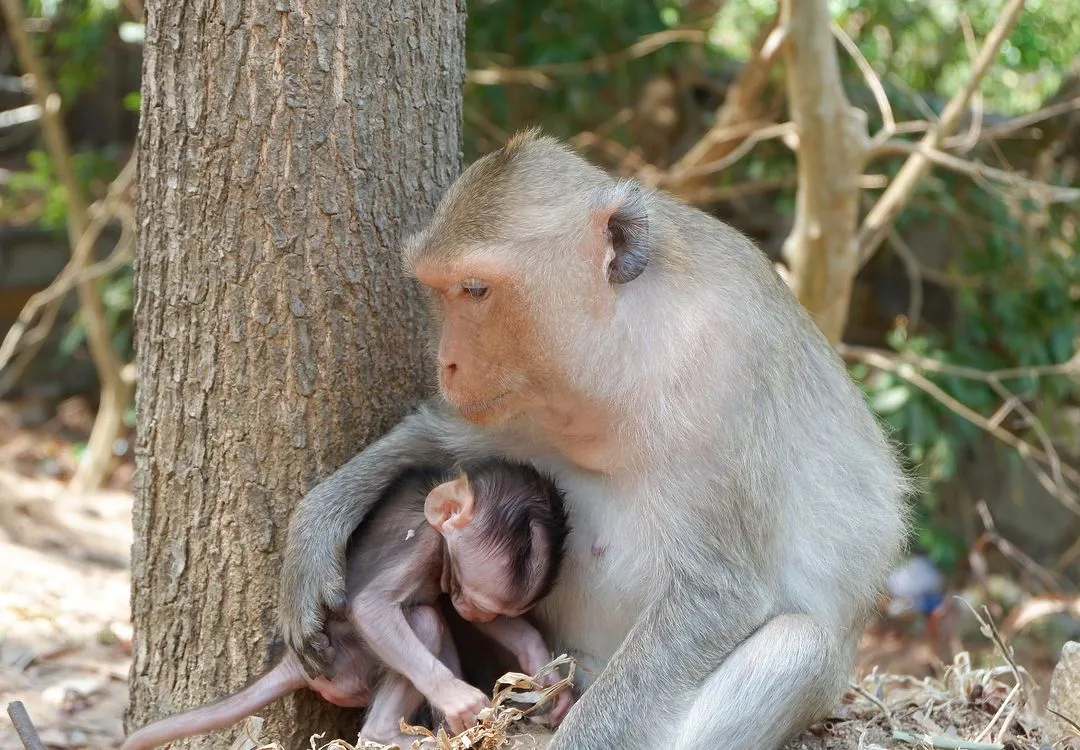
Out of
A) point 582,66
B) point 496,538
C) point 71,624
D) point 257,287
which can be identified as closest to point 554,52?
point 582,66

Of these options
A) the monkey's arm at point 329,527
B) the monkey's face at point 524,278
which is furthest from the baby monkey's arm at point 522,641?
the monkey's face at point 524,278

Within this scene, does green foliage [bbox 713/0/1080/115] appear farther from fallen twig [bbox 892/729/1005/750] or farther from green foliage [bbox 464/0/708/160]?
fallen twig [bbox 892/729/1005/750]

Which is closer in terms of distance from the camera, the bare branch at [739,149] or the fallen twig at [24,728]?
the fallen twig at [24,728]

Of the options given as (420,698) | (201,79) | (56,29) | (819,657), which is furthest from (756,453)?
(56,29)

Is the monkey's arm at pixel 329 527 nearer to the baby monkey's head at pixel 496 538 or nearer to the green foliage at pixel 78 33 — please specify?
the baby monkey's head at pixel 496 538

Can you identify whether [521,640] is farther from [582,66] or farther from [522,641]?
[582,66]

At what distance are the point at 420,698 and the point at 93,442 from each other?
631cm

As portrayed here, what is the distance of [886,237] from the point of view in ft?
29.4

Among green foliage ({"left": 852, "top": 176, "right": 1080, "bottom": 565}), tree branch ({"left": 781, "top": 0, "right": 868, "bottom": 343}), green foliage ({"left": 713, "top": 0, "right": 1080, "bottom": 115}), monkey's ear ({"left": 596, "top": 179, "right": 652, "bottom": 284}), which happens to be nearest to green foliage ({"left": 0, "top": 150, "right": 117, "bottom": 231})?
green foliage ({"left": 713, "top": 0, "right": 1080, "bottom": 115})

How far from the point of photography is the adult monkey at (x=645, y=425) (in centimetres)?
323

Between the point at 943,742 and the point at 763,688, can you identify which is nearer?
the point at 763,688

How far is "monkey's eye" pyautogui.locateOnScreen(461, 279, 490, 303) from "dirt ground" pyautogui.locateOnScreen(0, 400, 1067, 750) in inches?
51.0

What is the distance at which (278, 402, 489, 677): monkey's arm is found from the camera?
350 cm

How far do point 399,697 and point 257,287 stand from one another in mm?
1274
